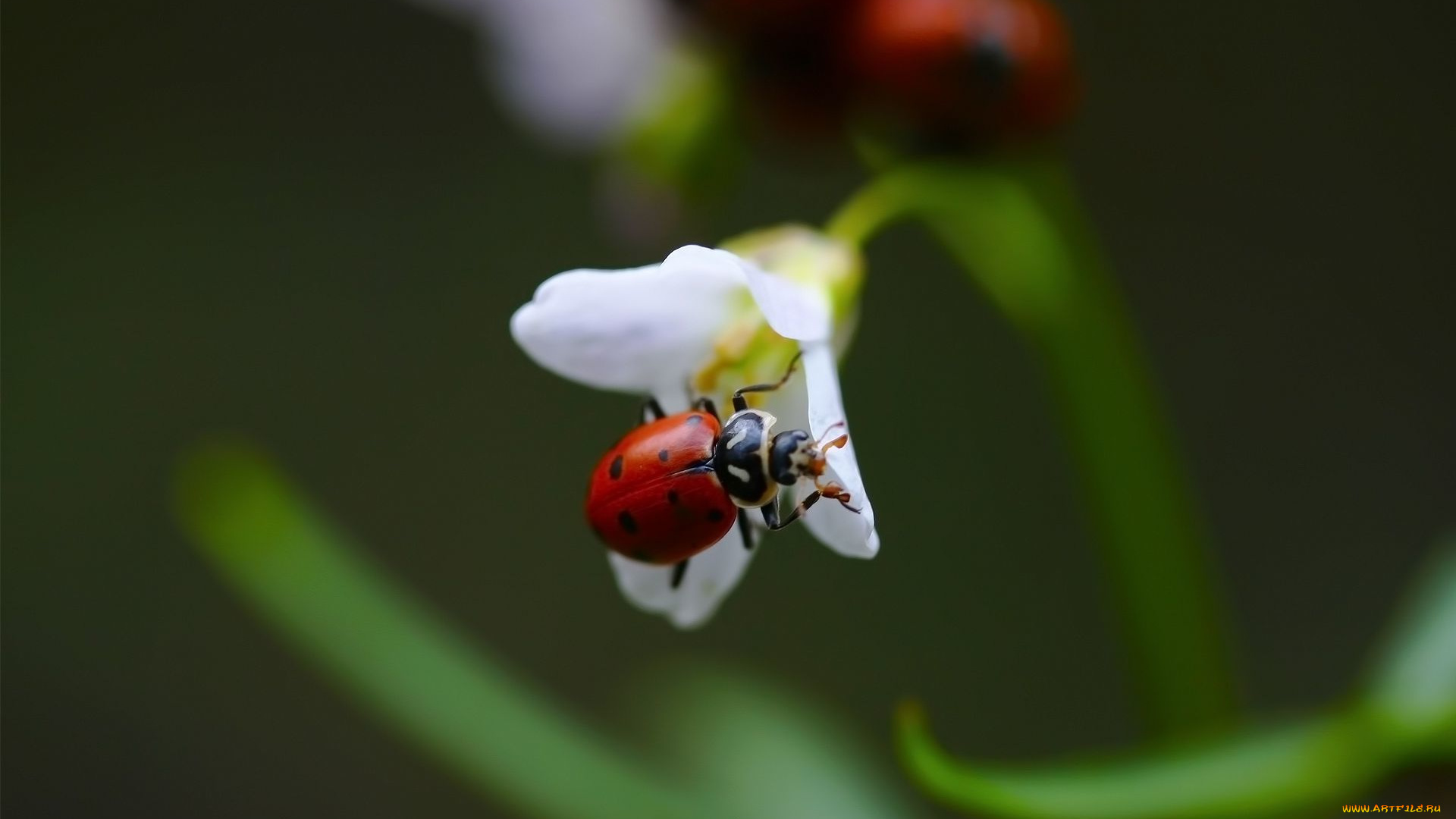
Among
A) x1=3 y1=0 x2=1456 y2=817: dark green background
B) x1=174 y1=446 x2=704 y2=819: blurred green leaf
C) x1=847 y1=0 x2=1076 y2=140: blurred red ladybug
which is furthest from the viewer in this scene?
x1=3 y1=0 x2=1456 y2=817: dark green background

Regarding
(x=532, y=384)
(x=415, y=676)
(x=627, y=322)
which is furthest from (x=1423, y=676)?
(x=532, y=384)

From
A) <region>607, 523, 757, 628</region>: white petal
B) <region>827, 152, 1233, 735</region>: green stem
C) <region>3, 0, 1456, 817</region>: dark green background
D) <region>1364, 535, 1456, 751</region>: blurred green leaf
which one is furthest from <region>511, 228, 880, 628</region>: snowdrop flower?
<region>3, 0, 1456, 817</region>: dark green background

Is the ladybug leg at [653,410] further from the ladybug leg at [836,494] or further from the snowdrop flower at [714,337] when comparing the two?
the ladybug leg at [836,494]

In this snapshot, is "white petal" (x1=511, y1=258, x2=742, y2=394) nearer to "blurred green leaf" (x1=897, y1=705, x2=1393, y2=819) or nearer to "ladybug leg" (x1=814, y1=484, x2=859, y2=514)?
"ladybug leg" (x1=814, y1=484, x2=859, y2=514)

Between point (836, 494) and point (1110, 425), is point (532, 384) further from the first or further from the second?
point (836, 494)

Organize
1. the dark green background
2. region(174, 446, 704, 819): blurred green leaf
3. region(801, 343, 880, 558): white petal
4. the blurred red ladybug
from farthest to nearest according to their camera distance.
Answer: the dark green background → region(174, 446, 704, 819): blurred green leaf → the blurred red ladybug → region(801, 343, 880, 558): white petal

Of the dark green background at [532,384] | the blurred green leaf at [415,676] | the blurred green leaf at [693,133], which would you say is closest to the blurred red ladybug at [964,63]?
the blurred green leaf at [693,133]

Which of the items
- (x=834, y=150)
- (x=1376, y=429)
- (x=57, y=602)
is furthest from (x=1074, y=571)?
(x=57, y=602)
